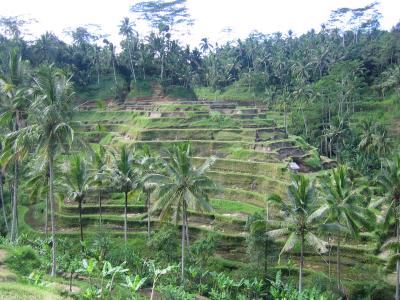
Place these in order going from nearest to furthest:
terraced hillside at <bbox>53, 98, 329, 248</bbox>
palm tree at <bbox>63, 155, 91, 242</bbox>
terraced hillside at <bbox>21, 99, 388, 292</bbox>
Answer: palm tree at <bbox>63, 155, 91, 242</bbox> → terraced hillside at <bbox>21, 99, 388, 292</bbox> → terraced hillside at <bbox>53, 98, 329, 248</bbox>

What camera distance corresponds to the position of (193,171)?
79.8 ft

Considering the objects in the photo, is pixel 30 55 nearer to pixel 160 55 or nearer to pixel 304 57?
pixel 160 55

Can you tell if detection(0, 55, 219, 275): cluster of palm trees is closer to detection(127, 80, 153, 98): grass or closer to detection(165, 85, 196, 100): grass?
detection(127, 80, 153, 98): grass

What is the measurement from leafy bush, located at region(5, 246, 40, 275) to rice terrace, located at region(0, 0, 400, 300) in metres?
0.09

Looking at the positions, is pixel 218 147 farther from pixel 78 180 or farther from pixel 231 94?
pixel 231 94

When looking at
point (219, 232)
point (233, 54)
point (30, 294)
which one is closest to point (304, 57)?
point (233, 54)

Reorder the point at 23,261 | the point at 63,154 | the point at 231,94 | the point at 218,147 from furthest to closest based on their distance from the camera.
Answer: the point at 231,94 → the point at 218,147 → the point at 63,154 → the point at 23,261

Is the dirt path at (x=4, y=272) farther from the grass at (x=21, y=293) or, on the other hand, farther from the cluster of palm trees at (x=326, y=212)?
the cluster of palm trees at (x=326, y=212)

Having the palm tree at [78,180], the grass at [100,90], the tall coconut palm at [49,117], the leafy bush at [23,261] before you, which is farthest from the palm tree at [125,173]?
the grass at [100,90]

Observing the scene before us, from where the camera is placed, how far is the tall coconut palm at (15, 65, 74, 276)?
2108 cm

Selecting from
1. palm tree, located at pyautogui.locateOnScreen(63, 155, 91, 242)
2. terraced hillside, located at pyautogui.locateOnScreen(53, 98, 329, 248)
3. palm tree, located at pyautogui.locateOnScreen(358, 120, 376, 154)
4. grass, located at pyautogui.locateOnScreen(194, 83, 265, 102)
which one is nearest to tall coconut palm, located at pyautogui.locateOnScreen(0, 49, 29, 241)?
palm tree, located at pyautogui.locateOnScreen(63, 155, 91, 242)

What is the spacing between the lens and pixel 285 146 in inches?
1848

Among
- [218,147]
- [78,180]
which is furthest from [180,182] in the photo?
[218,147]

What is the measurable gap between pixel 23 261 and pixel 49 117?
7.05 metres
